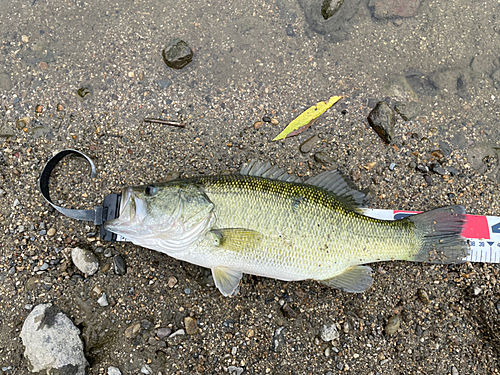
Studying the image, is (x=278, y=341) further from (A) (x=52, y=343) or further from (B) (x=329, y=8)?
(B) (x=329, y=8)

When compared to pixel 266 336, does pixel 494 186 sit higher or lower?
higher

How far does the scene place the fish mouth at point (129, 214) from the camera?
275 centimetres

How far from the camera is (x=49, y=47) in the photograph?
148 inches

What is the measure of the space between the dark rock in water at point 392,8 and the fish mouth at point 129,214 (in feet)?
11.8

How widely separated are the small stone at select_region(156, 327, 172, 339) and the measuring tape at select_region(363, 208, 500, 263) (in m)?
2.44

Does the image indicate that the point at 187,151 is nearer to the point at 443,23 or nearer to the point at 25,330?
the point at 25,330

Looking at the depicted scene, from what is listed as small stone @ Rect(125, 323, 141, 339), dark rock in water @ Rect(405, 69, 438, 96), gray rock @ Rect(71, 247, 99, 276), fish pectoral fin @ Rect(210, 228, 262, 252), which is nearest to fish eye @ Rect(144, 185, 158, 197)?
fish pectoral fin @ Rect(210, 228, 262, 252)

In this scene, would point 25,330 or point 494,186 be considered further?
point 494,186

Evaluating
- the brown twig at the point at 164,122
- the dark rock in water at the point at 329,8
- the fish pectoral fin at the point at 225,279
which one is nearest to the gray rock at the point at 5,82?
the brown twig at the point at 164,122

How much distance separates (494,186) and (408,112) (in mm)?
1296

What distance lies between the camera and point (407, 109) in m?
3.77

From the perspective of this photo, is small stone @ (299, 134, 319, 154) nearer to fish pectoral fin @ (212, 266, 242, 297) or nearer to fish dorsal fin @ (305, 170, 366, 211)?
fish dorsal fin @ (305, 170, 366, 211)

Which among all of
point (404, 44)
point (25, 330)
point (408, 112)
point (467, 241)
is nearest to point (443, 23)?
point (404, 44)

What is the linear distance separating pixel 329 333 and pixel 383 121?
96.6 inches
